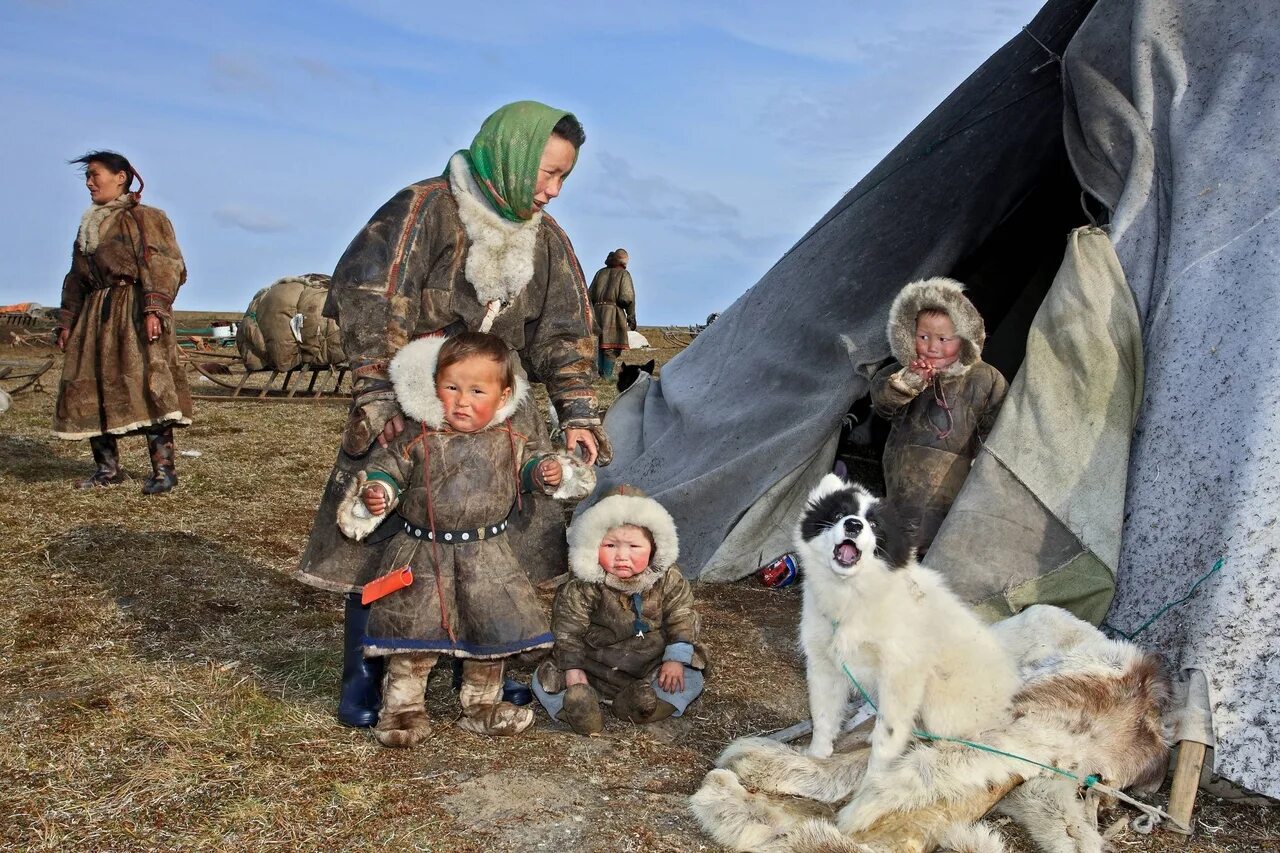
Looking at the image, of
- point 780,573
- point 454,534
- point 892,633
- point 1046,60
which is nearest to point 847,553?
point 892,633

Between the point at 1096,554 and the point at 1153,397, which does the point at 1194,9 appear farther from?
the point at 1096,554

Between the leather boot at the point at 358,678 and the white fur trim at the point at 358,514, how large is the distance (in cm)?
35

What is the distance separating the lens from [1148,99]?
432 centimetres

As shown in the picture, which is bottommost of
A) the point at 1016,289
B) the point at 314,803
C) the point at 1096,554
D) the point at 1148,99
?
the point at 314,803

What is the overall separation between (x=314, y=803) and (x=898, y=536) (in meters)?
1.75

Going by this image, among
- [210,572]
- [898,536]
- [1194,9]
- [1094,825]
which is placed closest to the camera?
[1094,825]

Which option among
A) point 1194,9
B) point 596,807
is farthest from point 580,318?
point 1194,9

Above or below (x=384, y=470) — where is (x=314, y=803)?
below

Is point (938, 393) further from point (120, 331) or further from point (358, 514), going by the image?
point (120, 331)

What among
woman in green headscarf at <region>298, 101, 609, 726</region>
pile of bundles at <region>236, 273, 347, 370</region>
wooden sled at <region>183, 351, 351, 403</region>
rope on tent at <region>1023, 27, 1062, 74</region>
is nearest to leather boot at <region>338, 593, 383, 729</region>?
woman in green headscarf at <region>298, 101, 609, 726</region>

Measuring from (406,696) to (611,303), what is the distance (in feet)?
38.7

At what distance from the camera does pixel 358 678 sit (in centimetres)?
341

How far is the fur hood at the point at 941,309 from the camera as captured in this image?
14.0ft

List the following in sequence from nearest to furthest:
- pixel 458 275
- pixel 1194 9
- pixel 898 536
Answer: pixel 898 536, pixel 458 275, pixel 1194 9
